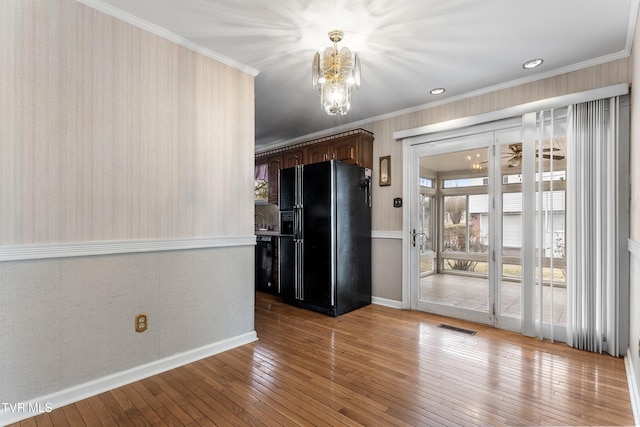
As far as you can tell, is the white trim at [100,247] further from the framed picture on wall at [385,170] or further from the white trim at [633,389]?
the white trim at [633,389]

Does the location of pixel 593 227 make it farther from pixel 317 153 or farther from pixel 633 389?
pixel 317 153

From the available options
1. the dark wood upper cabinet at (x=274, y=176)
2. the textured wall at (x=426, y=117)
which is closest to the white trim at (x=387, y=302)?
the textured wall at (x=426, y=117)

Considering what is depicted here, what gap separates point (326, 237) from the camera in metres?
3.82

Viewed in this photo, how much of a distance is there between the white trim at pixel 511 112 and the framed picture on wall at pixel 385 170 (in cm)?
32

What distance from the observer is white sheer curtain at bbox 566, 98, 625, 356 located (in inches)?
105

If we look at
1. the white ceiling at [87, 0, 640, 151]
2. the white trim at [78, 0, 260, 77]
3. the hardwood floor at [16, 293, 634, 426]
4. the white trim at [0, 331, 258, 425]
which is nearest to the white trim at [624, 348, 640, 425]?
the hardwood floor at [16, 293, 634, 426]

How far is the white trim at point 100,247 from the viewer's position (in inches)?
71.9

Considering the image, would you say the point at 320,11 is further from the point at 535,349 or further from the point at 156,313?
the point at 535,349

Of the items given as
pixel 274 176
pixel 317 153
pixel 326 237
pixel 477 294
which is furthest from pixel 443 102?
pixel 274 176

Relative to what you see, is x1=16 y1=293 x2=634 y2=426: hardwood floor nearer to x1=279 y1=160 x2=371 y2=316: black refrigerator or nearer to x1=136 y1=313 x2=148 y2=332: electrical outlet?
x1=136 y1=313 x2=148 y2=332: electrical outlet

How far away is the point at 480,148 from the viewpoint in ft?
11.7

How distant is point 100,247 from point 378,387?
2072 millimetres

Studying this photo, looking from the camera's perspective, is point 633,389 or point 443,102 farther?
point 443,102

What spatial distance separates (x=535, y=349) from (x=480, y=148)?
6.76ft
